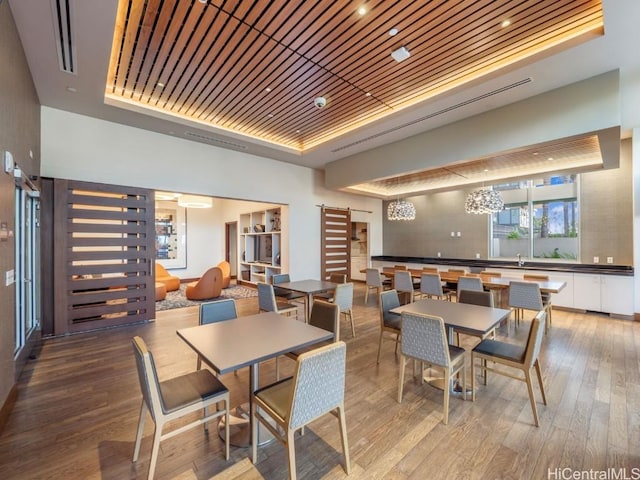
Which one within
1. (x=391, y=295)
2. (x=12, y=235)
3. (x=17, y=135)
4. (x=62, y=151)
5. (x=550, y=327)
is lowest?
(x=550, y=327)

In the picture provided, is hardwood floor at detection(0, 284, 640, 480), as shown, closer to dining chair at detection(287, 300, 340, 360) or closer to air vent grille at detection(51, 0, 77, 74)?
dining chair at detection(287, 300, 340, 360)

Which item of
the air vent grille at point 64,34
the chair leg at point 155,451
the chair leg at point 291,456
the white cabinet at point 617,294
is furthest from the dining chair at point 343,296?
the white cabinet at point 617,294

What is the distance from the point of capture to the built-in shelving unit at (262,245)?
26.0ft

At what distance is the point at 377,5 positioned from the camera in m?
2.58

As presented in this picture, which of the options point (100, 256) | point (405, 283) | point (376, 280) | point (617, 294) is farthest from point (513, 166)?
point (100, 256)

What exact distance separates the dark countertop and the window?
0.30 metres

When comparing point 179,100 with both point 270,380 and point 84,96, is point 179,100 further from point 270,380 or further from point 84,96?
point 270,380

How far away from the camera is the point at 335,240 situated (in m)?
8.48

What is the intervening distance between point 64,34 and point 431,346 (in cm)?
463

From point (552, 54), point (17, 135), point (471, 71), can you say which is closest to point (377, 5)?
point (471, 71)

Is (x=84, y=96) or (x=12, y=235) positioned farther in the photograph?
(x=84, y=96)

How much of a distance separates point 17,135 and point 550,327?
774cm

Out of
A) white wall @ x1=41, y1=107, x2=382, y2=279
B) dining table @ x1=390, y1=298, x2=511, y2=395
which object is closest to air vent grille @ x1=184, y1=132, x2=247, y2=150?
white wall @ x1=41, y1=107, x2=382, y2=279

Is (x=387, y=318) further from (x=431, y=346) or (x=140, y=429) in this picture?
(x=140, y=429)
